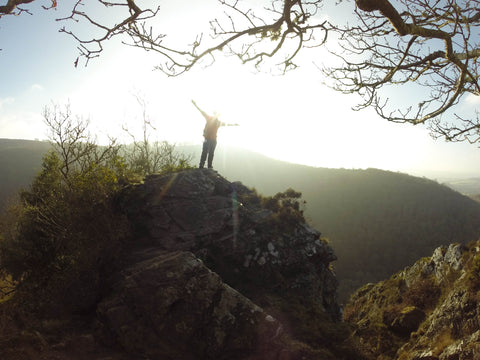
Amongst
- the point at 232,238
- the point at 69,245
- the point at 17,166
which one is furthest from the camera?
the point at 17,166

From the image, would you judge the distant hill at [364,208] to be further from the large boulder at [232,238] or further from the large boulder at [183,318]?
the large boulder at [183,318]

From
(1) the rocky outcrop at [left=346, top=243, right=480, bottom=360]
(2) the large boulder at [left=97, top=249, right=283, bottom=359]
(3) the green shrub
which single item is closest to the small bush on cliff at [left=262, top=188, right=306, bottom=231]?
(1) the rocky outcrop at [left=346, top=243, right=480, bottom=360]

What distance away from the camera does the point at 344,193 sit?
97062mm

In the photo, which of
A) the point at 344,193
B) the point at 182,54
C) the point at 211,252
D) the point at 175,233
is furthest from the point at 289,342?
the point at 344,193

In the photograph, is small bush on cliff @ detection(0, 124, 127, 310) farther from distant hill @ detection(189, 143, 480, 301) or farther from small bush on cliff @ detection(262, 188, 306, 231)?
distant hill @ detection(189, 143, 480, 301)

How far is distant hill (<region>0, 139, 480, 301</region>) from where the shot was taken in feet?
238

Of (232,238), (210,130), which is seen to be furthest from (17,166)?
(232,238)

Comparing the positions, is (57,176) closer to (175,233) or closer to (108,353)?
(175,233)

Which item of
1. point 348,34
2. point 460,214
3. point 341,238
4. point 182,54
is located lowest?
point 341,238

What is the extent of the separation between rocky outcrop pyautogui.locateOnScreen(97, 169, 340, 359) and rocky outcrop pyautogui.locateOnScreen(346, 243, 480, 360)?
176 cm

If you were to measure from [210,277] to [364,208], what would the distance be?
306 feet

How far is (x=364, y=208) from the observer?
90438mm

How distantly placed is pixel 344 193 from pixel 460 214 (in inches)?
1290

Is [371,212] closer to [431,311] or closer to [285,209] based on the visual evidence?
[285,209]
